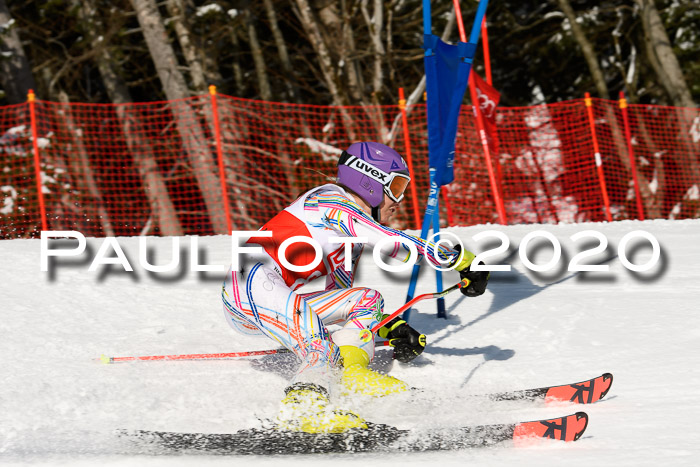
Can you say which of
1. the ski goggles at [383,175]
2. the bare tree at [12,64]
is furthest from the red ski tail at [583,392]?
the bare tree at [12,64]

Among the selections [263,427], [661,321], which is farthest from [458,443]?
[661,321]

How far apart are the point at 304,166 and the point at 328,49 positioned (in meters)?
2.92

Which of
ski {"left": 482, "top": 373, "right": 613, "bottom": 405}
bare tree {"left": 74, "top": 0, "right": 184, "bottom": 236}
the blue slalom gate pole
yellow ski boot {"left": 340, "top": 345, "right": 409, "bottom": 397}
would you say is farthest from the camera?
bare tree {"left": 74, "top": 0, "right": 184, "bottom": 236}

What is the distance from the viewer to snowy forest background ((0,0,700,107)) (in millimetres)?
14008

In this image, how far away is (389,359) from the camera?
16.0 feet

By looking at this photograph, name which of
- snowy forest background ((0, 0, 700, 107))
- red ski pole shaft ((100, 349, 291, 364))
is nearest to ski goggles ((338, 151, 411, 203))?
red ski pole shaft ((100, 349, 291, 364))

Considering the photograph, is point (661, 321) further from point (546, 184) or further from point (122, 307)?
point (546, 184)

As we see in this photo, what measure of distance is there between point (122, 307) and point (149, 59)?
43.0 ft

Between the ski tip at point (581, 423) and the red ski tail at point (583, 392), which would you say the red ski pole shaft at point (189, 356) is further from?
the ski tip at point (581, 423)

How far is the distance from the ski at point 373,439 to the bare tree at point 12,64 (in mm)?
11988

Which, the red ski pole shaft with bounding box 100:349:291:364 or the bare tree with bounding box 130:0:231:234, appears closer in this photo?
the red ski pole shaft with bounding box 100:349:291:364

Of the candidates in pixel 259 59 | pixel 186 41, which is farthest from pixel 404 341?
pixel 259 59

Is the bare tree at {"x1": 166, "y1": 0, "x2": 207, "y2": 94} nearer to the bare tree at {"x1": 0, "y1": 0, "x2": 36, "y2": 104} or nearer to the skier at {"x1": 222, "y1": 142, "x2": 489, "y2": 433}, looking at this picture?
the bare tree at {"x1": 0, "y1": 0, "x2": 36, "y2": 104}

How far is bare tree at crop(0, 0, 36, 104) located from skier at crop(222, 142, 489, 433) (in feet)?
37.0
